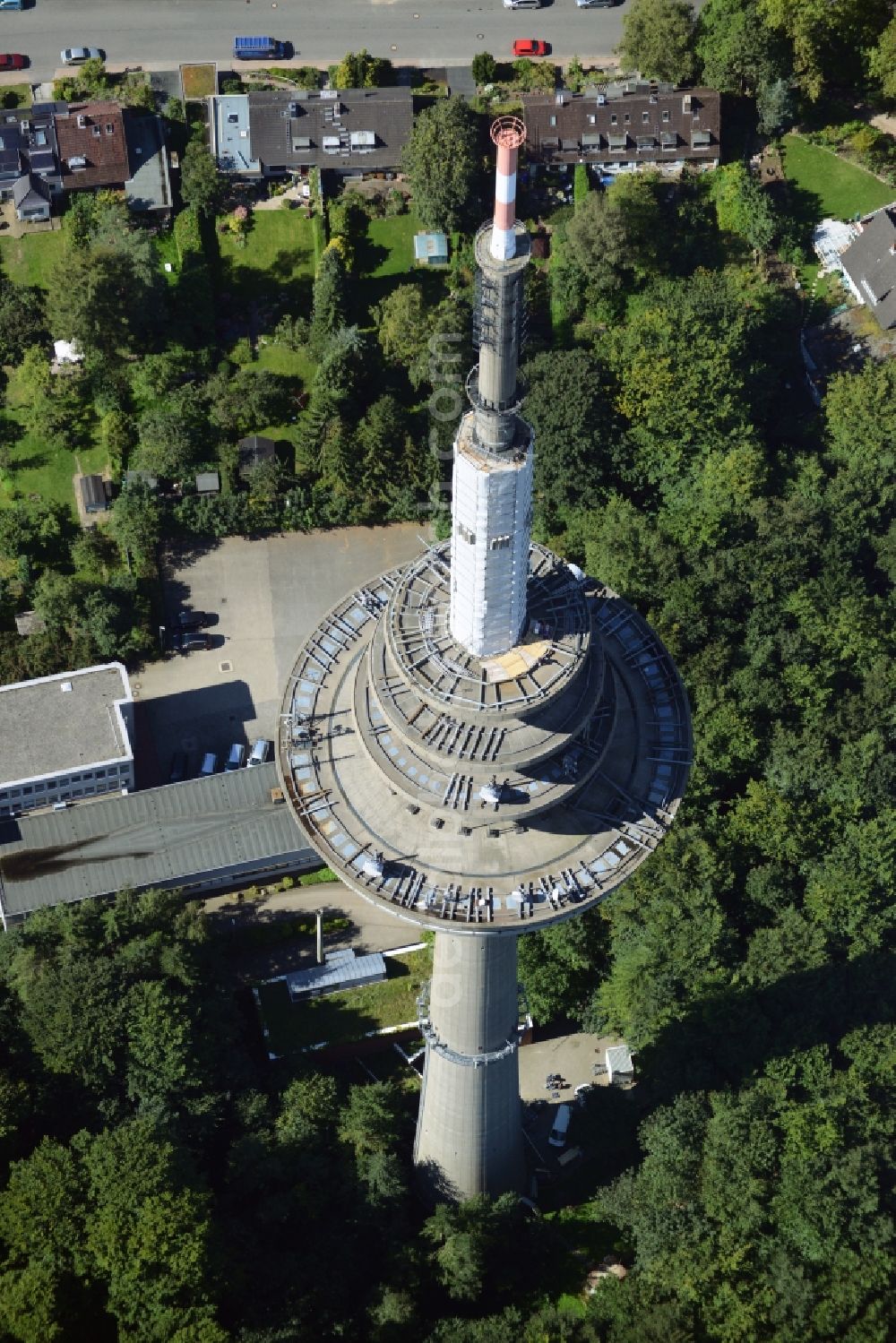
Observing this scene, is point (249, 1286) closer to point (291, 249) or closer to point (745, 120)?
point (291, 249)

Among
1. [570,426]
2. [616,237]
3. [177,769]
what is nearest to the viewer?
[177,769]

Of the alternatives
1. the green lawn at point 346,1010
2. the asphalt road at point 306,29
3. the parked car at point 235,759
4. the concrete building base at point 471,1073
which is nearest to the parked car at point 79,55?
the asphalt road at point 306,29

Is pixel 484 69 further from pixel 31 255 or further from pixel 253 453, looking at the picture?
pixel 253 453

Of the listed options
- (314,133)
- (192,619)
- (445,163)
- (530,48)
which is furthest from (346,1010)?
(530,48)

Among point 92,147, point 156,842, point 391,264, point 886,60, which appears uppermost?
point 886,60

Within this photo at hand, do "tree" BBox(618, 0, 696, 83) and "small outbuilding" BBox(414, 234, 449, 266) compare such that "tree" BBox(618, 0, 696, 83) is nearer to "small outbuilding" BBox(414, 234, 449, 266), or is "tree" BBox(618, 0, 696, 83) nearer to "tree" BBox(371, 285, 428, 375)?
"small outbuilding" BBox(414, 234, 449, 266)
